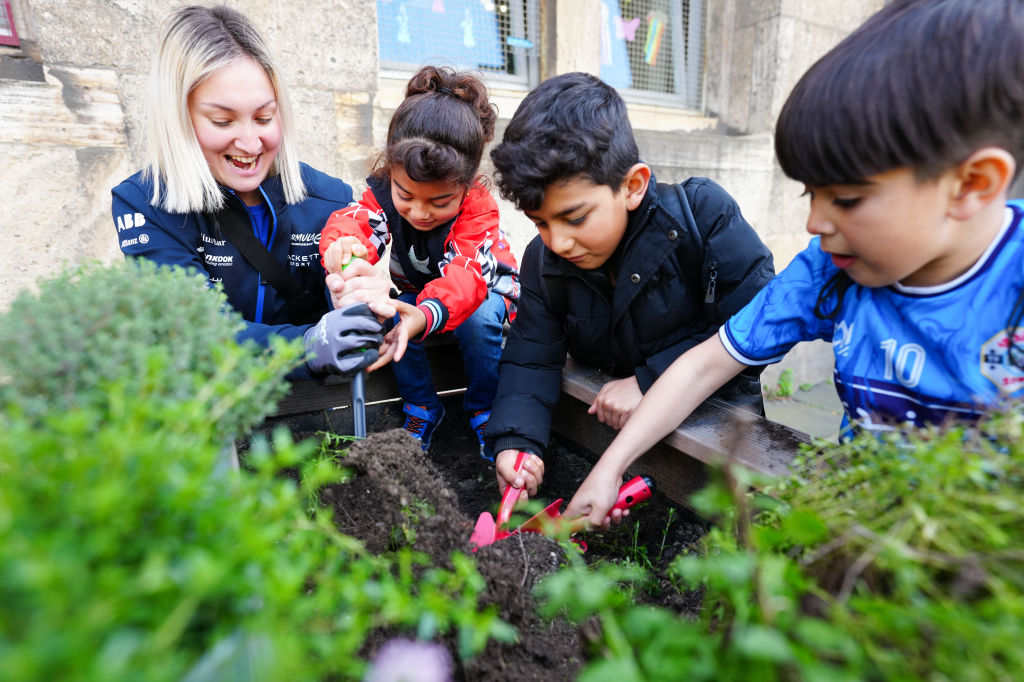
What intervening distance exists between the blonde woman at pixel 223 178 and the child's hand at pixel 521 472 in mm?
581

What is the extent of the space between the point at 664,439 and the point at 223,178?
5.81ft

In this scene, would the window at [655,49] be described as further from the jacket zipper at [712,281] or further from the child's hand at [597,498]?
the child's hand at [597,498]

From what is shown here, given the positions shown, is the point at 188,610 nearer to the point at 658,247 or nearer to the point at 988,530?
the point at 988,530

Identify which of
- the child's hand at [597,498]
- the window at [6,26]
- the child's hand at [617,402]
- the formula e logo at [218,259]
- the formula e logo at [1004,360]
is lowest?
the child's hand at [597,498]

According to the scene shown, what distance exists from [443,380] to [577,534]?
1.06 metres

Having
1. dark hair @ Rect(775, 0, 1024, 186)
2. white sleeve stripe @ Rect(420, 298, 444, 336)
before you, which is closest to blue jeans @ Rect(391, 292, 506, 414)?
white sleeve stripe @ Rect(420, 298, 444, 336)

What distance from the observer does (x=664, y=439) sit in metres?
1.55

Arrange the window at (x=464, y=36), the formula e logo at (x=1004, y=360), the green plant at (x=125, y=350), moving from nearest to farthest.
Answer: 1. the green plant at (x=125, y=350)
2. the formula e logo at (x=1004, y=360)
3. the window at (x=464, y=36)

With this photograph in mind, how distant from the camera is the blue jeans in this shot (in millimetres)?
2203

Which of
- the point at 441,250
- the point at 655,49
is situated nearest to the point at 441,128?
the point at 441,250

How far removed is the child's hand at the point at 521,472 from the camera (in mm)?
1667

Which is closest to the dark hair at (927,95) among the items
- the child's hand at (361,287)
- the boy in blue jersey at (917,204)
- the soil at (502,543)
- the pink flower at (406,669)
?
the boy in blue jersey at (917,204)

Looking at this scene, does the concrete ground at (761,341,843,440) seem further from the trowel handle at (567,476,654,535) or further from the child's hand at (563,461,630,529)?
the child's hand at (563,461,630,529)

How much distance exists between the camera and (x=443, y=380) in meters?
2.45
